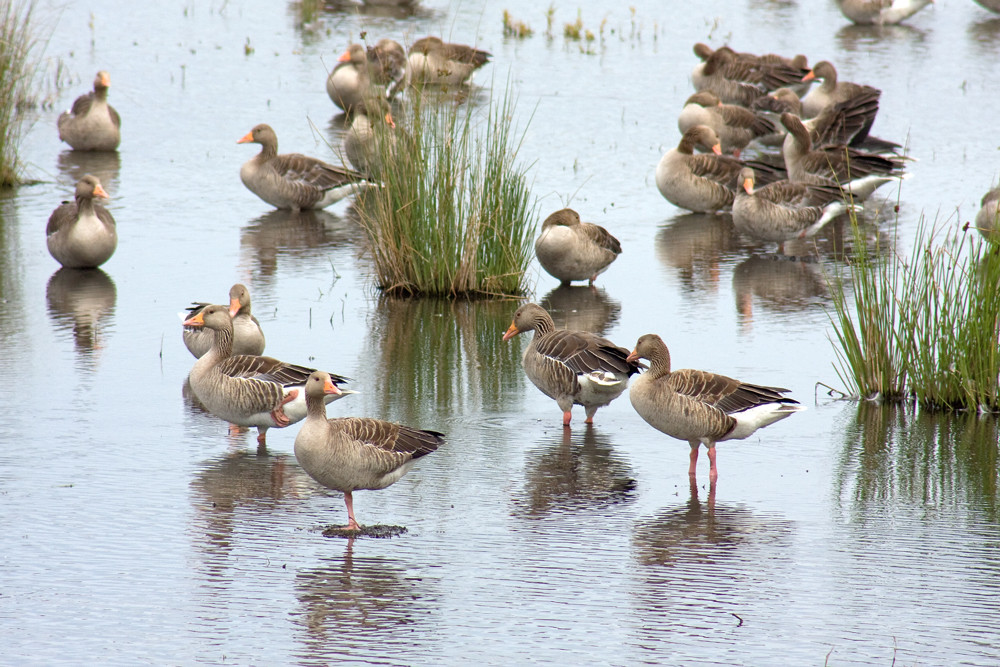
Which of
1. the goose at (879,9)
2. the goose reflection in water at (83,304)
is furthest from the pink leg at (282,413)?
the goose at (879,9)

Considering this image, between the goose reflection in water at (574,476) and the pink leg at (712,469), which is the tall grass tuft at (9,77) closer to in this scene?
the goose reflection in water at (574,476)

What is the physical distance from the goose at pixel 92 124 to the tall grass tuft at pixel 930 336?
1297cm

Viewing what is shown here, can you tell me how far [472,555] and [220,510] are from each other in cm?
163

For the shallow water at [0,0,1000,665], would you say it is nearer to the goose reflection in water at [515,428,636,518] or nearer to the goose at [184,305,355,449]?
the goose reflection in water at [515,428,636,518]

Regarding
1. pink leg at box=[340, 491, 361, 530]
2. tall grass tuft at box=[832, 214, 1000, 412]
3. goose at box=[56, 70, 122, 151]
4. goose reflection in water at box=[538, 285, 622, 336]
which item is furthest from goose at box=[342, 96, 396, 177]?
goose at box=[56, 70, 122, 151]

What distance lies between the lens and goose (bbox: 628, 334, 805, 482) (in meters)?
8.06

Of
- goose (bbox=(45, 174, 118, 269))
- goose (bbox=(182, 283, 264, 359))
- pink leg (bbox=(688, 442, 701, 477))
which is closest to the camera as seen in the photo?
pink leg (bbox=(688, 442, 701, 477))

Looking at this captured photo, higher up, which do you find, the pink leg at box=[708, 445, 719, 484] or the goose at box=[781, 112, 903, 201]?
the goose at box=[781, 112, 903, 201]

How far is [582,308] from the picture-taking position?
1262 centimetres

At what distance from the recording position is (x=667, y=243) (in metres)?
15.6

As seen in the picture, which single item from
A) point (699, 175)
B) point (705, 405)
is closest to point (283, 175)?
point (699, 175)

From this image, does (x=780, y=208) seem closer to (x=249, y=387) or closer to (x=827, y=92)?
(x=827, y=92)

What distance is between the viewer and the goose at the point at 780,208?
1498 cm

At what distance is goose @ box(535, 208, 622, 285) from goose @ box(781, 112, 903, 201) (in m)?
4.11
